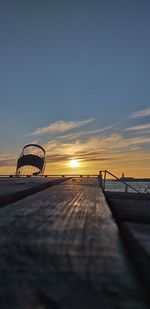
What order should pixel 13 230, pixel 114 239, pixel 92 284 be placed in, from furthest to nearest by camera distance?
pixel 13 230 → pixel 114 239 → pixel 92 284

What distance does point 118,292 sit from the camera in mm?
632

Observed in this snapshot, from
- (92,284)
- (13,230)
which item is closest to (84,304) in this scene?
(92,284)

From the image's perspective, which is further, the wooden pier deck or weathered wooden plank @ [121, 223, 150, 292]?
weathered wooden plank @ [121, 223, 150, 292]

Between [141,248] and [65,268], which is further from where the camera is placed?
[141,248]

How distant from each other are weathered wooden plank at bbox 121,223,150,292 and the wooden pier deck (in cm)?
3

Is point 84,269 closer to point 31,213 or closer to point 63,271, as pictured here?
point 63,271

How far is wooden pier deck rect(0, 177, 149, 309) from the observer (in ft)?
1.93

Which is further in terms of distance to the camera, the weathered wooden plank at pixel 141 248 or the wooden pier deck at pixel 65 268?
the weathered wooden plank at pixel 141 248

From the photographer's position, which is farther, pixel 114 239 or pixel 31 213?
pixel 31 213

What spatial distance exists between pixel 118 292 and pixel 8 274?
0.28m

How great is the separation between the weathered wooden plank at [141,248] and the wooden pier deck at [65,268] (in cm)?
3

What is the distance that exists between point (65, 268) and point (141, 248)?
1.00 ft

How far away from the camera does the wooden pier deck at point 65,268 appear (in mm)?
588

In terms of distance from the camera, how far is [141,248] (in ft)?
3.06
